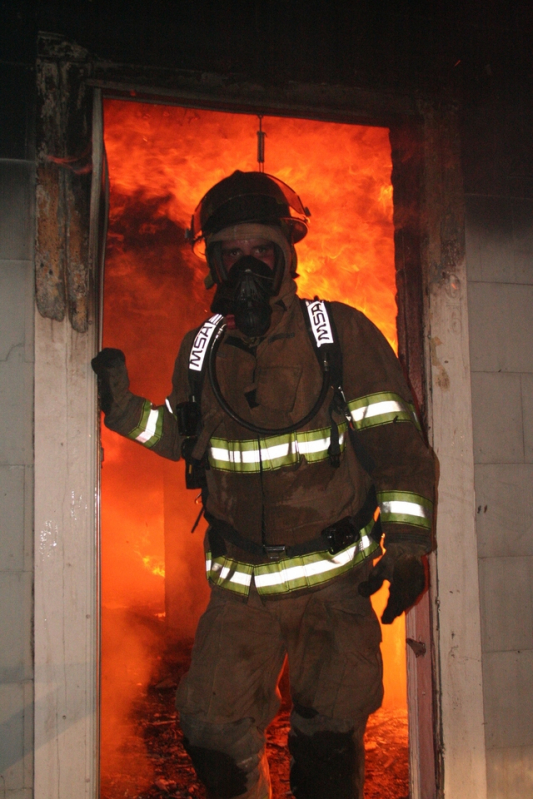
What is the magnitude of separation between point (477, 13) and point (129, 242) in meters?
4.31

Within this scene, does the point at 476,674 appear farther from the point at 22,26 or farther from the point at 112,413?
the point at 22,26

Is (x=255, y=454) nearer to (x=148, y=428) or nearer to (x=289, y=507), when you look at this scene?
(x=289, y=507)

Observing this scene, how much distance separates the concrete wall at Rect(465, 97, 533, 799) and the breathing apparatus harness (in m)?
0.84

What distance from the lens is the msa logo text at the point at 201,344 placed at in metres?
2.72

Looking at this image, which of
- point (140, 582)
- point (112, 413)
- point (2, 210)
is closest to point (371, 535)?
point (112, 413)

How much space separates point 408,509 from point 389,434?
1.01 ft

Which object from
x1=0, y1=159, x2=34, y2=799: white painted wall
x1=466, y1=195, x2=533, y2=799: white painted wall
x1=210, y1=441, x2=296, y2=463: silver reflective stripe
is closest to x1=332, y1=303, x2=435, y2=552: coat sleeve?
x1=210, y1=441, x2=296, y2=463: silver reflective stripe

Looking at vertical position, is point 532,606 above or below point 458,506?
below

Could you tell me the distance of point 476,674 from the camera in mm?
2986

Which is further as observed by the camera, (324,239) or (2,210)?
(324,239)

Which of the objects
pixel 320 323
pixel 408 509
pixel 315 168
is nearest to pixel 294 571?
pixel 408 509

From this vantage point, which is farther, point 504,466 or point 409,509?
point 504,466

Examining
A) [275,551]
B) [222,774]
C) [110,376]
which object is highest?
[110,376]

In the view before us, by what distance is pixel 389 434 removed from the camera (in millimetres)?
2518
